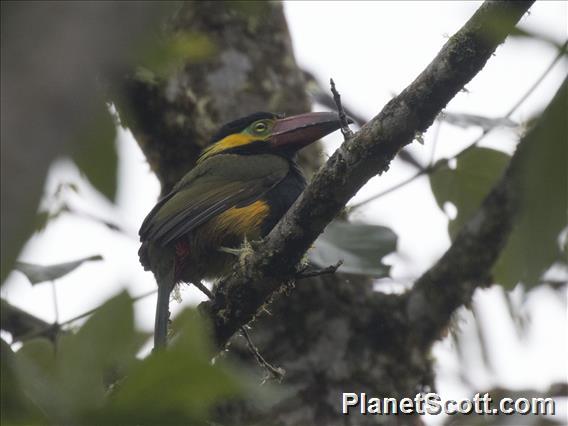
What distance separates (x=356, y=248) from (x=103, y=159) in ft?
8.38

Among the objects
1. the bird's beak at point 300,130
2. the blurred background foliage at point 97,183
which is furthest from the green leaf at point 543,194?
the bird's beak at point 300,130

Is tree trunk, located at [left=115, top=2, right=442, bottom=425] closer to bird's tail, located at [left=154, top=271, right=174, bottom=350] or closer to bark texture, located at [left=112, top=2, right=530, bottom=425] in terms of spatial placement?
bark texture, located at [left=112, top=2, right=530, bottom=425]

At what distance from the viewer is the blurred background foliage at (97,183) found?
2.46ft

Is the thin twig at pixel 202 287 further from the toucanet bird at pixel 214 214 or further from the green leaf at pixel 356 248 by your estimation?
the green leaf at pixel 356 248

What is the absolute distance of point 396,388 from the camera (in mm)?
3822

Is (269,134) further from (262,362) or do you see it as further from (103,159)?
(103,159)

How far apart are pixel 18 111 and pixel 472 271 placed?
3.17 m

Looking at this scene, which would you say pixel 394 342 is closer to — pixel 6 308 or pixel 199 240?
pixel 199 240

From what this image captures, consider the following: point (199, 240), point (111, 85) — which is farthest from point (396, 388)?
point (111, 85)

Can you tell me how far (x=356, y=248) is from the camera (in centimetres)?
354

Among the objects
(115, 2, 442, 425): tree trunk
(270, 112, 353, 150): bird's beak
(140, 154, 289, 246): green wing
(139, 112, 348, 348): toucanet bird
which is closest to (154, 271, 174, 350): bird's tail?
(139, 112, 348, 348): toucanet bird

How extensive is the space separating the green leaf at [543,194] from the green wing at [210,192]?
9.16 feet

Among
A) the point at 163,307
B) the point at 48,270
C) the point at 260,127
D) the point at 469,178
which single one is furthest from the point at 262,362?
the point at 260,127

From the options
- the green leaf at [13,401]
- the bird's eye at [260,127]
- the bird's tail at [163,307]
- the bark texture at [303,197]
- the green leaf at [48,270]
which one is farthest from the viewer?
the bird's eye at [260,127]
